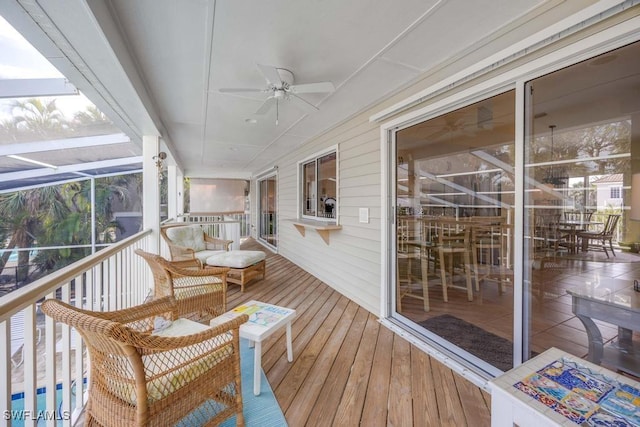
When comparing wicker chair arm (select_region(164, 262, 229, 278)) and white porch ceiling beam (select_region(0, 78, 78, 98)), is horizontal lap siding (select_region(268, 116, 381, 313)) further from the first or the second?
white porch ceiling beam (select_region(0, 78, 78, 98))

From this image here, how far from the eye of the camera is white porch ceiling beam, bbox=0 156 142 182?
Answer: 523 centimetres

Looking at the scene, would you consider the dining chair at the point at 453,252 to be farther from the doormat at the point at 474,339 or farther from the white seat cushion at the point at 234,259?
the white seat cushion at the point at 234,259

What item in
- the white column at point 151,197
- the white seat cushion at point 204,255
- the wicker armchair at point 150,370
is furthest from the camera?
the white seat cushion at point 204,255

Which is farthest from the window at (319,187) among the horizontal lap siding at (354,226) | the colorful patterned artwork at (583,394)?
the colorful patterned artwork at (583,394)

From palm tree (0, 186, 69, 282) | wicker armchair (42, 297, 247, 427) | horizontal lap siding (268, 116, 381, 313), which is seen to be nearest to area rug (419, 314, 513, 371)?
horizontal lap siding (268, 116, 381, 313)

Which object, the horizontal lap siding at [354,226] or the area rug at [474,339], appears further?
the horizontal lap siding at [354,226]

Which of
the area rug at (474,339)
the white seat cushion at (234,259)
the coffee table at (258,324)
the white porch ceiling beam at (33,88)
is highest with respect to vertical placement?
the white porch ceiling beam at (33,88)

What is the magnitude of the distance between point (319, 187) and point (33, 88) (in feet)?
12.1

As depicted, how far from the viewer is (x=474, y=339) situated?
7.61 ft

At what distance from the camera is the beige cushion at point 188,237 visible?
14.1 feet

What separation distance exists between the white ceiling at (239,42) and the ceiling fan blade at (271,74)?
166 millimetres

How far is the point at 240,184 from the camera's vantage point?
10219 millimetres

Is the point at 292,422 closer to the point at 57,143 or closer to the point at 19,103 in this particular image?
the point at 19,103

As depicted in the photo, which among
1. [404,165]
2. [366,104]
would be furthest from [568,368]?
[366,104]
